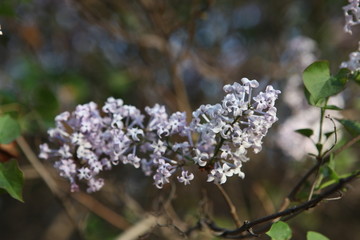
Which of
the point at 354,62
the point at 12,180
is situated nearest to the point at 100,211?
the point at 12,180

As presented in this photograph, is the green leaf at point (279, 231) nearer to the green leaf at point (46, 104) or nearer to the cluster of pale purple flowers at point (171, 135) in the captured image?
the cluster of pale purple flowers at point (171, 135)

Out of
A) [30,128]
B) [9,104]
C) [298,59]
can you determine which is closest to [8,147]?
[9,104]

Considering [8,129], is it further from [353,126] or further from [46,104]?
[353,126]

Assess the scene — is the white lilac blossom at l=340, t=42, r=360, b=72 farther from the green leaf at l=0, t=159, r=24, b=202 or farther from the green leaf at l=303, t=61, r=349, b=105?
the green leaf at l=0, t=159, r=24, b=202

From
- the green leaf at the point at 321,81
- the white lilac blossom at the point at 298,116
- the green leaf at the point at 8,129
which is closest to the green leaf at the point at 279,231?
the green leaf at the point at 321,81

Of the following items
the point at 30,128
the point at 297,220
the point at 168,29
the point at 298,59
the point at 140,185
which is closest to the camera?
the point at 30,128

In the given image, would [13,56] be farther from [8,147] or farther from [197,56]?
[8,147]
